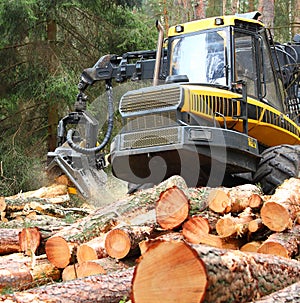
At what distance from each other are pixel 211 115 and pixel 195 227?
3.10m

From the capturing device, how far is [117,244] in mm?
5305

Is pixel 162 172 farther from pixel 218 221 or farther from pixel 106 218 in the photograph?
pixel 218 221

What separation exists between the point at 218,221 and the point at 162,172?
277 cm

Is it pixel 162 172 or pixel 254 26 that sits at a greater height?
pixel 254 26

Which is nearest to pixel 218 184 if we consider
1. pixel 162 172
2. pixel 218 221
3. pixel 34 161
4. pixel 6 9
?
pixel 162 172

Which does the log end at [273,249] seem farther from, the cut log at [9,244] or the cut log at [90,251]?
the cut log at [9,244]

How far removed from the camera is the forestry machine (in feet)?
25.8

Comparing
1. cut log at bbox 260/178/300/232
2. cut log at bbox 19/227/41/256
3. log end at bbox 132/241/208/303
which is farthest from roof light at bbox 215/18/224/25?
log end at bbox 132/241/208/303

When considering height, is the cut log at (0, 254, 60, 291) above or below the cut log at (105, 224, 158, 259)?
below

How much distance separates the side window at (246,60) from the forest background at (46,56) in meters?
5.73

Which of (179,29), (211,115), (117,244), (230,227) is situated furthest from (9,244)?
(179,29)

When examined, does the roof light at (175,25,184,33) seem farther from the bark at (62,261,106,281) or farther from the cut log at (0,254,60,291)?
the bark at (62,261,106,281)

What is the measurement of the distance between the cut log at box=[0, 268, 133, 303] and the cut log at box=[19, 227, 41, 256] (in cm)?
157

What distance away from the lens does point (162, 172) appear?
27.1 feet
